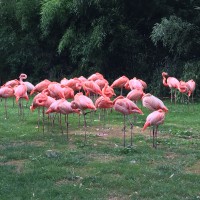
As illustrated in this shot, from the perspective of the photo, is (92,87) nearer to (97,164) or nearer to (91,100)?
(91,100)

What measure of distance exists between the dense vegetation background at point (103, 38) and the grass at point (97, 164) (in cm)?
545

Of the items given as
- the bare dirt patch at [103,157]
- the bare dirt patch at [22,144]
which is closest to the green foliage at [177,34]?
the bare dirt patch at [22,144]

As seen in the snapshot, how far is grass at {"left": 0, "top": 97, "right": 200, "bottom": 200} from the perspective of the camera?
4965 mm

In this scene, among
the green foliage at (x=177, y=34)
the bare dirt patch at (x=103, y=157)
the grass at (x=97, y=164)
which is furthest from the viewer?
the green foliage at (x=177, y=34)

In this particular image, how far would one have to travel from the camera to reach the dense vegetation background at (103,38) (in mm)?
13961

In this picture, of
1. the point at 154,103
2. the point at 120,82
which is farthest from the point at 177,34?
the point at 154,103

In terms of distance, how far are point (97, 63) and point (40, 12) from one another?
8.24 ft

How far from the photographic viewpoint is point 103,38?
569 inches

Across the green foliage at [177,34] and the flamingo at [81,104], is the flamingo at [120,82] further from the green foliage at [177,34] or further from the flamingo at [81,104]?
the flamingo at [81,104]

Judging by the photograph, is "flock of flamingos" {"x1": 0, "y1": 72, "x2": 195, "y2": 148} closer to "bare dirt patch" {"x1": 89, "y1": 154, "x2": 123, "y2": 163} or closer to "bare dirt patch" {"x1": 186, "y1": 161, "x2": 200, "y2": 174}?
"bare dirt patch" {"x1": 89, "y1": 154, "x2": 123, "y2": 163}

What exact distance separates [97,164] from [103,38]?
8.86m

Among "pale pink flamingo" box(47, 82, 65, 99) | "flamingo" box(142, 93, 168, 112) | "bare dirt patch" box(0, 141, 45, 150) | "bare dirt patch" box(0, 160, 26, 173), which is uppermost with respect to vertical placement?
"pale pink flamingo" box(47, 82, 65, 99)

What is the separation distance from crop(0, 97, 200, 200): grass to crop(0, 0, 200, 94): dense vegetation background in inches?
215

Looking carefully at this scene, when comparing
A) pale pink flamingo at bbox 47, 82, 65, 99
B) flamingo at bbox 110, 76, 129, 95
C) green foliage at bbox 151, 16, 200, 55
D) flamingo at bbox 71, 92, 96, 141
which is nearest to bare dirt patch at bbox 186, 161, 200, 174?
flamingo at bbox 71, 92, 96, 141
